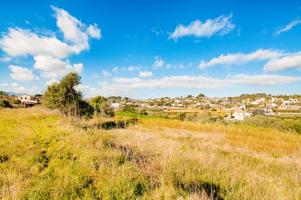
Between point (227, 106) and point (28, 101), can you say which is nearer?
point (28, 101)

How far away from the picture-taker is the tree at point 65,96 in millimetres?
18531

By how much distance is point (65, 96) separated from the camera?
19000mm

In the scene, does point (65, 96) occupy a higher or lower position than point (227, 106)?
higher

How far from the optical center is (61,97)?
18.5 meters

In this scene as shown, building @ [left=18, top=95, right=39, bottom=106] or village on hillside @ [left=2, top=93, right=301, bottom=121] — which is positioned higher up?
Answer: building @ [left=18, top=95, right=39, bottom=106]

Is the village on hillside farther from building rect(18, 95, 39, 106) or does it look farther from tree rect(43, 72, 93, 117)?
tree rect(43, 72, 93, 117)

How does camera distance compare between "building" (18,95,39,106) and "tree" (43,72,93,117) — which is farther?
"building" (18,95,39,106)

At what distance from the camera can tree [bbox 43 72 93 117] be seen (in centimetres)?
1853

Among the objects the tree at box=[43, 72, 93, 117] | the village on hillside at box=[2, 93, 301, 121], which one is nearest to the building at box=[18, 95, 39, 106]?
the village on hillside at box=[2, 93, 301, 121]

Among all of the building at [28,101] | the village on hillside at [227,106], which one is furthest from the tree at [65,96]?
the building at [28,101]

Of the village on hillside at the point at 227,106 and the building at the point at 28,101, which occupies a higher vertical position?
the building at the point at 28,101

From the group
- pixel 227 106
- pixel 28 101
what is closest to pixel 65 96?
pixel 28 101

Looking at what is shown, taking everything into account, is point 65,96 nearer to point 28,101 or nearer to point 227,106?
point 28,101

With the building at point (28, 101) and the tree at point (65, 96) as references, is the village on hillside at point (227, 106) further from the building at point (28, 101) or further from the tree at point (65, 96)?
the tree at point (65, 96)
